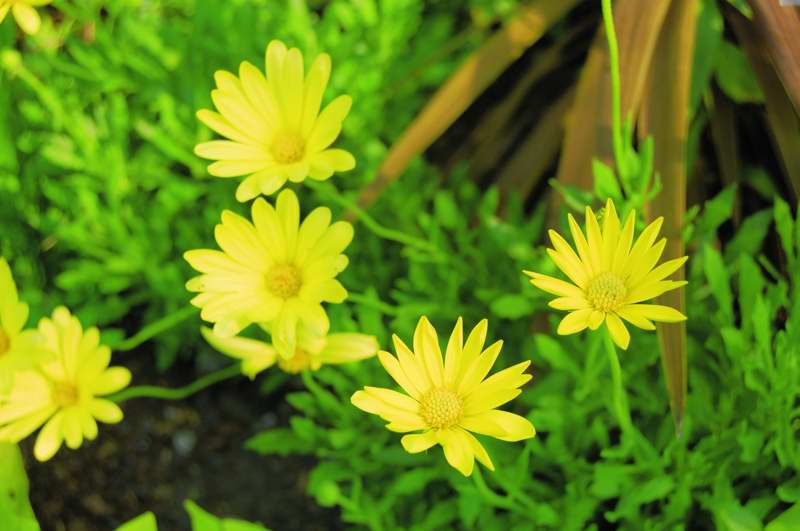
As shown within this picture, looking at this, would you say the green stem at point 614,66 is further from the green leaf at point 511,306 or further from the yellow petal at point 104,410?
the yellow petal at point 104,410

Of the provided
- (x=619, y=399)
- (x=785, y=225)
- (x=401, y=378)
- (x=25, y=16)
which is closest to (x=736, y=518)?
(x=619, y=399)

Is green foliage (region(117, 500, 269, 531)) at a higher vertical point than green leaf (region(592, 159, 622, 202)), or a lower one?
lower

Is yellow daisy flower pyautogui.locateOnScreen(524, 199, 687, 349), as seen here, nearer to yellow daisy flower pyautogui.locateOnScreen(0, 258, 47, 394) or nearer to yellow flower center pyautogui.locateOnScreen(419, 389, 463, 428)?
yellow flower center pyautogui.locateOnScreen(419, 389, 463, 428)

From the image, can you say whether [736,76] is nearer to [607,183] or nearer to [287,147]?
[607,183]

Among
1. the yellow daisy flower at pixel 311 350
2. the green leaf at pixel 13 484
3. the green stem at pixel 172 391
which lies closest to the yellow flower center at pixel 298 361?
the yellow daisy flower at pixel 311 350

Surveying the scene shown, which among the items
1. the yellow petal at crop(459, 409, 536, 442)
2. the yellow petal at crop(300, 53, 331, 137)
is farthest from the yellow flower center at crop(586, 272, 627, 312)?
the yellow petal at crop(300, 53, 331, 137)
